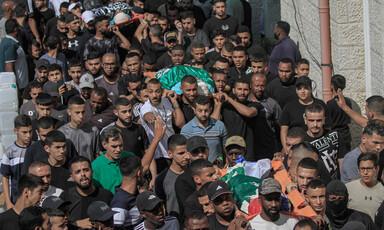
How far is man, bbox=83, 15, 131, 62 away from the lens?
14.0 m

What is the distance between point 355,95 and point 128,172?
5.75m

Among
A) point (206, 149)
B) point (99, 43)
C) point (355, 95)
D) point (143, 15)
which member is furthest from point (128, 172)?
point (143, 15)

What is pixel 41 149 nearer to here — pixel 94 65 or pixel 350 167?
pixel 94 65

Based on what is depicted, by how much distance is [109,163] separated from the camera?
8.77m

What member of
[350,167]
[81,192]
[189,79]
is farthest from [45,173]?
[350,167]

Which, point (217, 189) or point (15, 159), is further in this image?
point (15, 159)

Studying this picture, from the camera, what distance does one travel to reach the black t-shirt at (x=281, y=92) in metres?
11.4

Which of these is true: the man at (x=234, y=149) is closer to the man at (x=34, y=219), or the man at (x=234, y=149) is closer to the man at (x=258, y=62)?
the man at (x=258, y=62)

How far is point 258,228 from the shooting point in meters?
6.88

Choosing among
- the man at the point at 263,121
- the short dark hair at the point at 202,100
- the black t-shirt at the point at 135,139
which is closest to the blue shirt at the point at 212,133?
the short dark hair at the point at 202,100

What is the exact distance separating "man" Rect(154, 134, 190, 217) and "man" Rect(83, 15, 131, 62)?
5.76m

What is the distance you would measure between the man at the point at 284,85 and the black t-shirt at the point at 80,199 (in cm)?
431

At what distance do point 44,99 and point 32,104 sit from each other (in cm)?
100

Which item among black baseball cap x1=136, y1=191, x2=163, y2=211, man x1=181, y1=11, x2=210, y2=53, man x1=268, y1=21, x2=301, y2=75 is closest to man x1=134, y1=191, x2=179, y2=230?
black baseball cap x1=136, y1=191, x2=163, y2=211
